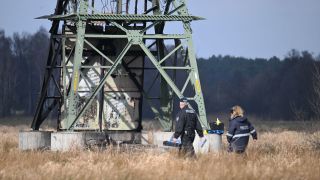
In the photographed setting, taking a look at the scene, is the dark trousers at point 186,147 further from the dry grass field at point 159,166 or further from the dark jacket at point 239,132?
the dark jacket at point 239,132

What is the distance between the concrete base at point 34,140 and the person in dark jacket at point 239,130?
7.96m

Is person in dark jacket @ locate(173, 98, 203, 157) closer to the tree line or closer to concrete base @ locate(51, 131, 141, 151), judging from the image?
concrete base @ locate(51, 131, 141, 151)

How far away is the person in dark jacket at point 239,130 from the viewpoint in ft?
55.7

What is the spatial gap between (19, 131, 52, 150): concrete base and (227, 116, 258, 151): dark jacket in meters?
7.94

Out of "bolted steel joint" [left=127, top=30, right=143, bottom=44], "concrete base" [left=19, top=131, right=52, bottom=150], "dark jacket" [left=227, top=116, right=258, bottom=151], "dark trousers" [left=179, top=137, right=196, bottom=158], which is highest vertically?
"bolted steel joint" [left=127, top=30, right=143, bottom=44]

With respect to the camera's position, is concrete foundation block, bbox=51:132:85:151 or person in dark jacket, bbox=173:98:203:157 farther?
concrete foundation block, bbox=51:132:85:151

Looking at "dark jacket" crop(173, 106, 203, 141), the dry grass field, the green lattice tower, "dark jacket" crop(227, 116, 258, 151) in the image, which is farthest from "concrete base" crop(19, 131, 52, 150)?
"dark jacket" crop(227, 116, 258, 151)

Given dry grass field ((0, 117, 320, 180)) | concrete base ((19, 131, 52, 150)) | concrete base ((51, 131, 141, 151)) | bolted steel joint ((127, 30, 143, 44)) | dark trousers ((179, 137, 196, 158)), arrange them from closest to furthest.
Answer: dry grass field ((0, 117, 320, 180)), dark trousers ((179, 137, 196, 158)), concrete base ((51, 131, 141, 151)), bolted steel joint ((127, 30, 143, 44)), concrete base ((19, 131, 52, 150))

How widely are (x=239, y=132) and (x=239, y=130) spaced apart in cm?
5

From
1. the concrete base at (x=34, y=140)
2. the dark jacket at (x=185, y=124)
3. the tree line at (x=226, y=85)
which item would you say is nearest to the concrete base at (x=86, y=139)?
the concrete base at (x=34, y=140)

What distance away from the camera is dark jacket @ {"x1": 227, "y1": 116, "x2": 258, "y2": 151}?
1697cm

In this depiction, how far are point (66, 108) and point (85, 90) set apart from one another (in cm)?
134

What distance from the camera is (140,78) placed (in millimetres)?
25250

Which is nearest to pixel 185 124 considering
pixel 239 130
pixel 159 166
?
pixel 239 130
